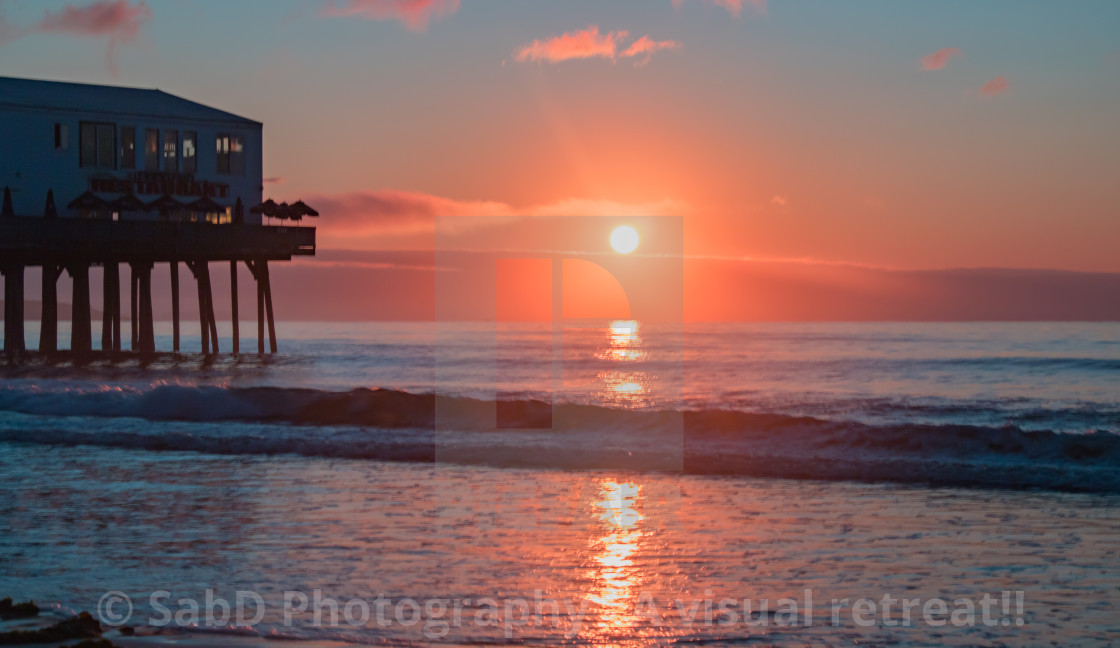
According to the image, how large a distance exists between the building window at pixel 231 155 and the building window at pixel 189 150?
0.89 m

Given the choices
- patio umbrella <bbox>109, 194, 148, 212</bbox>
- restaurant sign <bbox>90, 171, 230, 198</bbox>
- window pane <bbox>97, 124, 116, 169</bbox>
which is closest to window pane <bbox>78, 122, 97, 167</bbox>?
window pane <bbox>97, 124, 116, 169</bbox>

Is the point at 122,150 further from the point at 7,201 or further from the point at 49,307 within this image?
the point at 49,307

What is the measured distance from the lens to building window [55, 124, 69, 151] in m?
35.2

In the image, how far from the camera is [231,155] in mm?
38094

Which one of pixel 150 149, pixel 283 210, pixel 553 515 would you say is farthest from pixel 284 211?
pixel 553 515

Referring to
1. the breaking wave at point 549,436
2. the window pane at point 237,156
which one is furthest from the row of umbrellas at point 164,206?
the breaking wave at point 549,436

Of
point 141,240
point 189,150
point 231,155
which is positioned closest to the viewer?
point 141,240

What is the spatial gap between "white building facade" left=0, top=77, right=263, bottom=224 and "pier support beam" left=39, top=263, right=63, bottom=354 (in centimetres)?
317

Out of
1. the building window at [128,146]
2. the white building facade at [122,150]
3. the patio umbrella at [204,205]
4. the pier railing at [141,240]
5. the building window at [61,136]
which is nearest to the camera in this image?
the pier railing at [141,240]

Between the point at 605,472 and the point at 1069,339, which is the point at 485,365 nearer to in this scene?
the point at 605,472

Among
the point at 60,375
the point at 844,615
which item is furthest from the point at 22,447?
the point at 60,375

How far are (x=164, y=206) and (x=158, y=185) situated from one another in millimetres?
1857

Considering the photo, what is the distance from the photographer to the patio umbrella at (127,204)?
113 feet

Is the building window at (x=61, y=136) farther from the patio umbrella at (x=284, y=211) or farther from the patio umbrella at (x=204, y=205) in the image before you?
the patio umbrella at (x=284, y=211)
